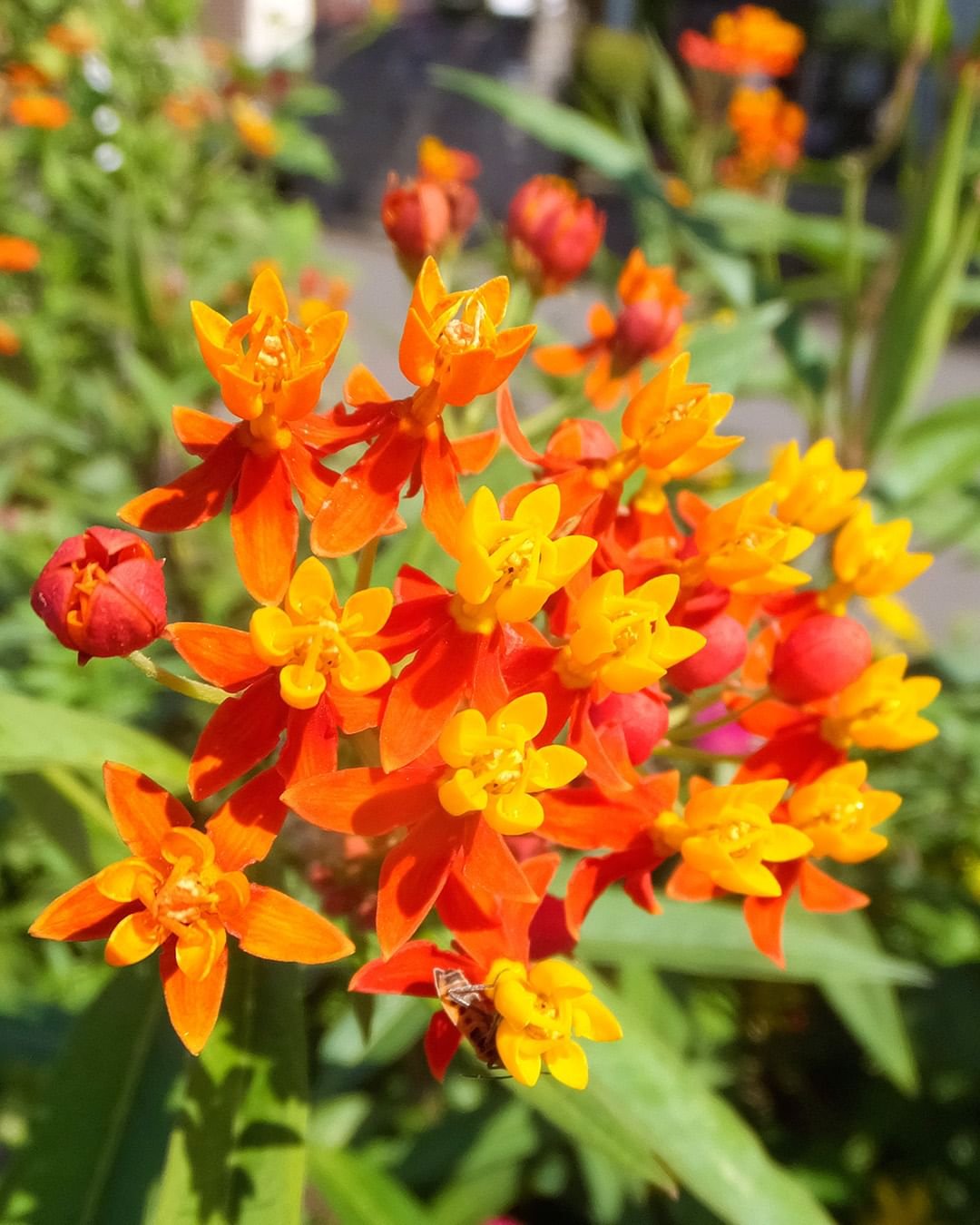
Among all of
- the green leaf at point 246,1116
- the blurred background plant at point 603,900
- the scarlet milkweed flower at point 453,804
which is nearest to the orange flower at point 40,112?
the blurred background plant at point 603,900

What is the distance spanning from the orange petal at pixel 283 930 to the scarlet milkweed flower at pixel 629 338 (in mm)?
713

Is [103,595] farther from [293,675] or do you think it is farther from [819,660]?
[819,660]

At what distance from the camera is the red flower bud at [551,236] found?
1.33 m

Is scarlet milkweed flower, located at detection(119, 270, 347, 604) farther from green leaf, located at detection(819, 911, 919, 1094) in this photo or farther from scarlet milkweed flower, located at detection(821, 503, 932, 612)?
green leaf, located at detection(819, 911, 919, 1094)

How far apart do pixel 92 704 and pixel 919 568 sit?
2114 mm

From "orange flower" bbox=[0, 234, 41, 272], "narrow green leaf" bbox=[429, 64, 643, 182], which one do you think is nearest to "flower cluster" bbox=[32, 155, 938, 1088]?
"narrow green leaf" bbox=[429, 64, 643, 182]

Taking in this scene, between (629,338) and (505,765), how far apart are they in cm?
67

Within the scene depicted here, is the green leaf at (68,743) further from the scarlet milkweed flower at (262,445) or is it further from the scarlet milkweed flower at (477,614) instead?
the scarlet milkweed flower at (477,614)

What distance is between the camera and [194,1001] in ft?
2.27

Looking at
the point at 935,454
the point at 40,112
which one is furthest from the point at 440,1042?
the point at 40,112

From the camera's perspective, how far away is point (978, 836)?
102 inches

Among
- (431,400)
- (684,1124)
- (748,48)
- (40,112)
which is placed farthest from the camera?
(748,48)

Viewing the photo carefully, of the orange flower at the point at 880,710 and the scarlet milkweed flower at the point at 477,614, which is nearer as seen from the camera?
the scarlet milkweed flower at the point at 477,614

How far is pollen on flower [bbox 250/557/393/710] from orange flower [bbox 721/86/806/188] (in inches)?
122
